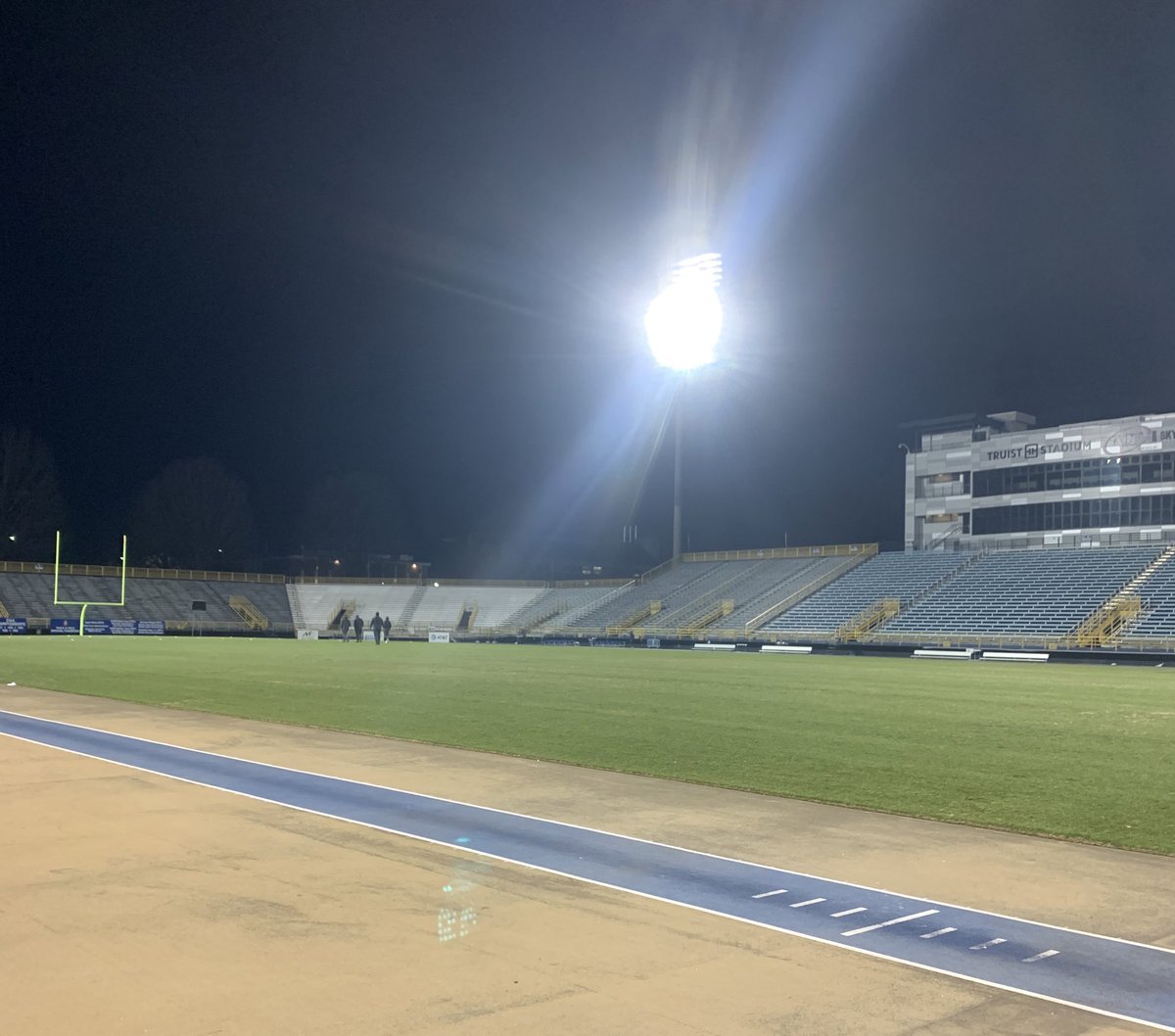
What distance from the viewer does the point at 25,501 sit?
68.9m

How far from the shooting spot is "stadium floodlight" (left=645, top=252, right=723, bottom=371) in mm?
53219

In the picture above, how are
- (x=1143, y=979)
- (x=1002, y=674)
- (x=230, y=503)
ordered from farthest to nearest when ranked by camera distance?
(x=230, y=503) → (x=1002, y=674) → (x=1143, y=979)

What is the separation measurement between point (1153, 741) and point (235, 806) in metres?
12.2

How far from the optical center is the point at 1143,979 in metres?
4.97

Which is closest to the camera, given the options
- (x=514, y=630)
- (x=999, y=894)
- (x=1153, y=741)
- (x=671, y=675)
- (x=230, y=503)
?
(x=999, y=894)

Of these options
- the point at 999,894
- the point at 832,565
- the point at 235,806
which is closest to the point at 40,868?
the point at 235,806

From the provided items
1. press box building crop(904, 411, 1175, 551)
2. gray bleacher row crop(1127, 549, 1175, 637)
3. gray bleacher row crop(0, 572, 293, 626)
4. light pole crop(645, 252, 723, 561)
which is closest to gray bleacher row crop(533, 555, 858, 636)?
press box building crop(904, 411, 1175, 551)

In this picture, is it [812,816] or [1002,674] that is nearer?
[812,816]

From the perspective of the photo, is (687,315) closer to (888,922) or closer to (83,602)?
(83,602)

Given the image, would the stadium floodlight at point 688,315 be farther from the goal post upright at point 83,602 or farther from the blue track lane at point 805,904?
the blue track lane at point 805,904

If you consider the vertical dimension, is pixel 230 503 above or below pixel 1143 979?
above

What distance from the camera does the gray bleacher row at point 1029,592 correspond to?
43.4m

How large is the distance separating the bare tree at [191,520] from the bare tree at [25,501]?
7516mm

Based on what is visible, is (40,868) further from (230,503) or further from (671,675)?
(230,503)
